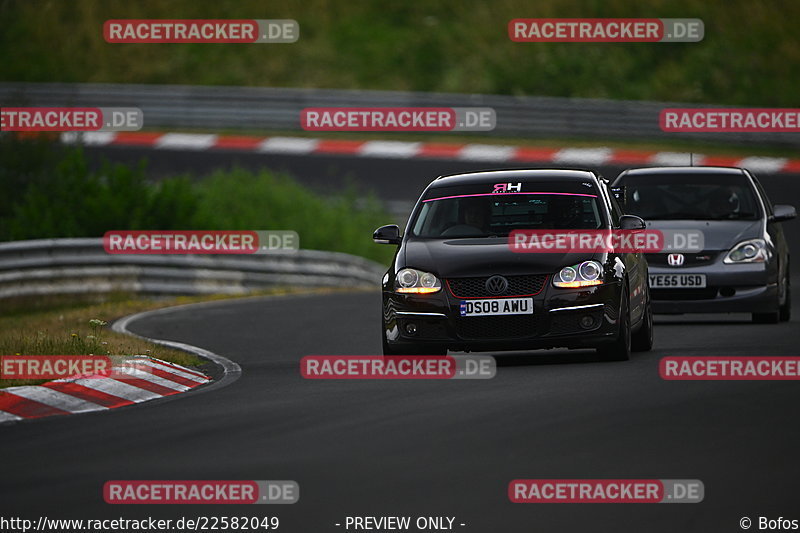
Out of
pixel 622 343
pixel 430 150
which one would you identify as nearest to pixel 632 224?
pixel 622 343

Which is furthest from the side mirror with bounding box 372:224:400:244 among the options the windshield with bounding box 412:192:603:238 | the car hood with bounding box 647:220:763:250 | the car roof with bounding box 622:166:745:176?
the car roof with bounding box 622:166:745:176

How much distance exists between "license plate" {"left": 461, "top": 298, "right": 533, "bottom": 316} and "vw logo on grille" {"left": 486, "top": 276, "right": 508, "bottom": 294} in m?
0.07

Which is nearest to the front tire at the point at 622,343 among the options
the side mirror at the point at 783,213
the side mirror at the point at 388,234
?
the side mirror at the point at 388,234

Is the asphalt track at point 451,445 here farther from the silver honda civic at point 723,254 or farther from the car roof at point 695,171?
the car roof at point 695,171

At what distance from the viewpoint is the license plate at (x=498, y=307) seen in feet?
41.7

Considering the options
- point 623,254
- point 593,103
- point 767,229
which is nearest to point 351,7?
point 593,103

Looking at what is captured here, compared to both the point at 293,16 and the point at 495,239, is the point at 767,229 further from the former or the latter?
the point at 293,16

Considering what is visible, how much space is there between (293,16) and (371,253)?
1525 cm

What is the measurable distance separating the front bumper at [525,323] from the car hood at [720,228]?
3.93m

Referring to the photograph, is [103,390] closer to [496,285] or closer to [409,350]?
[409,350]

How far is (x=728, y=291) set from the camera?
16.6 m

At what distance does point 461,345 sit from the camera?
508 inches

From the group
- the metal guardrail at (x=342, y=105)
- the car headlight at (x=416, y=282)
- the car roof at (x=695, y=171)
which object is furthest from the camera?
the metal guardrail at (x=342, y=105)

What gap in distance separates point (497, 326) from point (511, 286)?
1.04 ft
